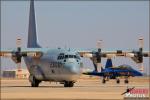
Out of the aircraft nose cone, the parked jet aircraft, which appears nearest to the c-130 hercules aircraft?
the aircraft nose cone

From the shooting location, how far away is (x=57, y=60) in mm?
55438

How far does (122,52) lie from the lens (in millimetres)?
62719

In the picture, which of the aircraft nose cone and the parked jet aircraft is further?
the parked jet aircraft

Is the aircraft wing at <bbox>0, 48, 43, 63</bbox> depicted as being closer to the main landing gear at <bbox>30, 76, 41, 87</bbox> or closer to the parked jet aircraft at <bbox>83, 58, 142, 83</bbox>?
the main landing gear at <bbox>30, 76, 41, 87</bbox>

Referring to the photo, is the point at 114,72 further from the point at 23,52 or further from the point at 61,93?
the point at 61,93

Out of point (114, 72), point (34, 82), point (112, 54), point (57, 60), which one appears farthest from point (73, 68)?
point (114, 72)

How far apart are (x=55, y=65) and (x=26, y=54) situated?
5386 mm

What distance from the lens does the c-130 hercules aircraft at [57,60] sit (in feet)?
177

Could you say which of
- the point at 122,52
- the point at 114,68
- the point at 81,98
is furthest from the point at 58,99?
the point at 114,68

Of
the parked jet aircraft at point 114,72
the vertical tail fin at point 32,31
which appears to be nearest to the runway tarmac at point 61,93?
the vertical tail fin at point 32,31

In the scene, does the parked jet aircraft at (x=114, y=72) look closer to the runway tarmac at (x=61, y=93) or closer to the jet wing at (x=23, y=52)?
the jet wing at (x=23, y=52)

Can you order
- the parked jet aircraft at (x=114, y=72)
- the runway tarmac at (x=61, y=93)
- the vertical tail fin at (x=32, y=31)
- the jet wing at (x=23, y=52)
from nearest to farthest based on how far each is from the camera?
the runway tarmac at (x=61, y=93) < the jet wing at (x=23, y=52) < the vertical tail fin at (x=32, y=31) < the parked jet aircraft at (x=114, y=72)

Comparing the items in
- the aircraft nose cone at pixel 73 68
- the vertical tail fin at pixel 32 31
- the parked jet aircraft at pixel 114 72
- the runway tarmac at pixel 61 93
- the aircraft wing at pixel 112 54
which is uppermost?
the vertical tail fin at pixel 32 31

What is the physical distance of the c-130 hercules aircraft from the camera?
54.1 m
